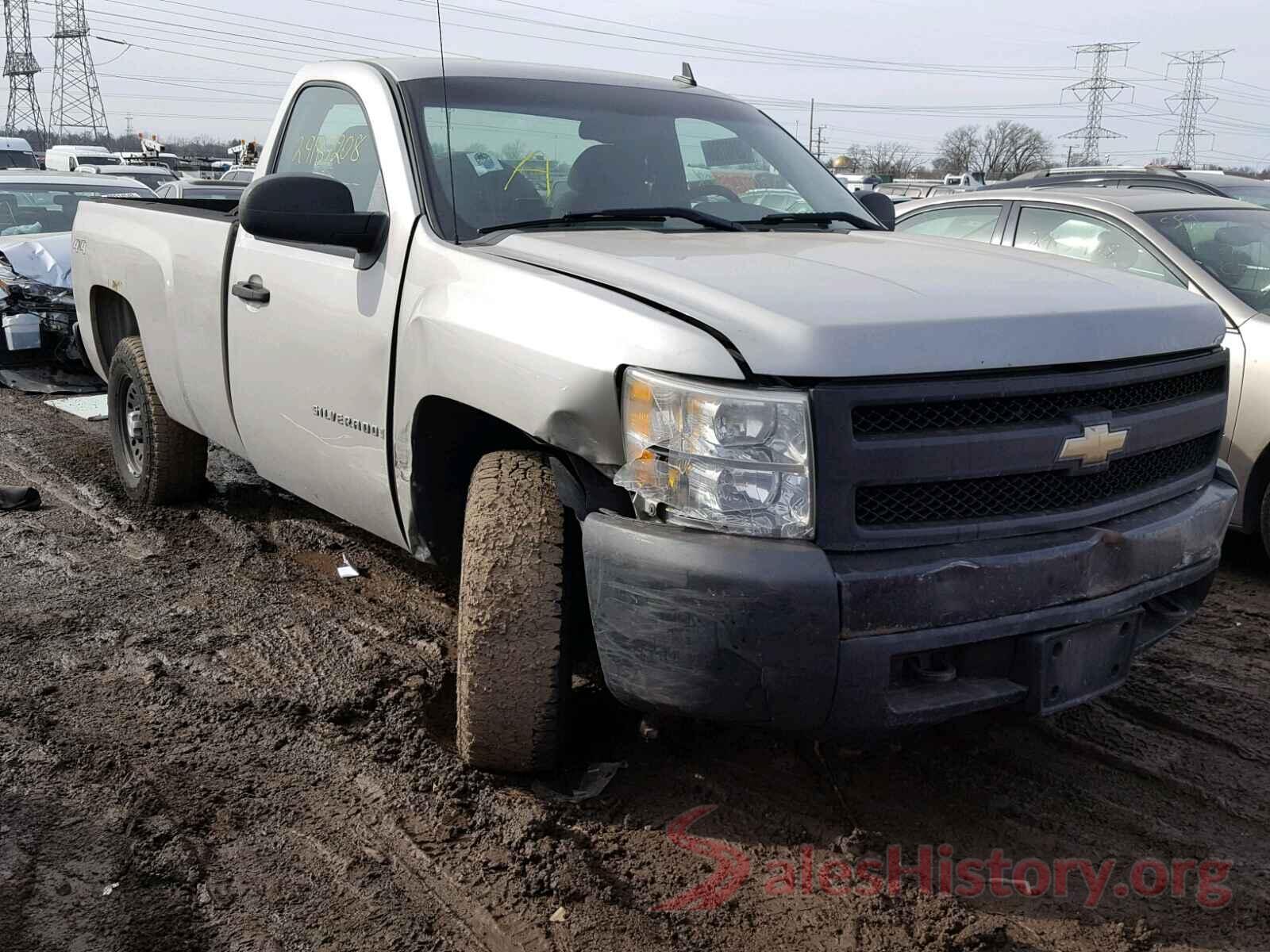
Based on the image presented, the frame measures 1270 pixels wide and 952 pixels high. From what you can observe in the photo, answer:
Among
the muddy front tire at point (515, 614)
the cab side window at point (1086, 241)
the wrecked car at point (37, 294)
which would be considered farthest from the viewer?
the wrecked car at point (37, 294)

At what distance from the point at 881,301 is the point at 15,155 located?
28.6m

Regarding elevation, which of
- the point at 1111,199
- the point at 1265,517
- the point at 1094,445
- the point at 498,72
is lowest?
the point at 1265,517

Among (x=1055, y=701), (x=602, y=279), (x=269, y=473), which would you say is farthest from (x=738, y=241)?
(x=269, y=473)

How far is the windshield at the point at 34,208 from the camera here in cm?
986

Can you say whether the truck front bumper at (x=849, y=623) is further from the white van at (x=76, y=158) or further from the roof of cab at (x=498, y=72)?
the white van at (x=76, y=158)

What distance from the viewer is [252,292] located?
392 cm

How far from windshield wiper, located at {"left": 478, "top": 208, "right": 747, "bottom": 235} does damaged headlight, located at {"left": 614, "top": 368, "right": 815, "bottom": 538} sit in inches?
42.6

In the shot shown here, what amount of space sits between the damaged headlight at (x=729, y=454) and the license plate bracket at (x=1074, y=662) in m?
0.62

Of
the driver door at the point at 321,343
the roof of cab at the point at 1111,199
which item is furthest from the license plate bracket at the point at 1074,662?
the roof of cab at the point at 1111,199

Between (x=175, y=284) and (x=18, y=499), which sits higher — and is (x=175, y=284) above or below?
above

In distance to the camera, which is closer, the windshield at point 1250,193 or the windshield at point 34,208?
the windshield at point 1250,193

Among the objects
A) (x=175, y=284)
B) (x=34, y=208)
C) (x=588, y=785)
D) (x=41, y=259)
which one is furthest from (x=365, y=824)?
(x=34, y=208)

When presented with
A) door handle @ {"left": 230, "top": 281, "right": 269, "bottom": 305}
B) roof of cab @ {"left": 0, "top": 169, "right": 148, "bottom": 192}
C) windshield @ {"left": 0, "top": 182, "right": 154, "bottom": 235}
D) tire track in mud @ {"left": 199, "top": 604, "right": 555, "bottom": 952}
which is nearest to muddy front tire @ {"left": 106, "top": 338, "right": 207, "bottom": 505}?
door handle @ {"left": 230, "top": 281, "right": 269, "bottom": 305}

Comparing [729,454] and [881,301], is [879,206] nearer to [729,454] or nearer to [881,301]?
[881,301]
